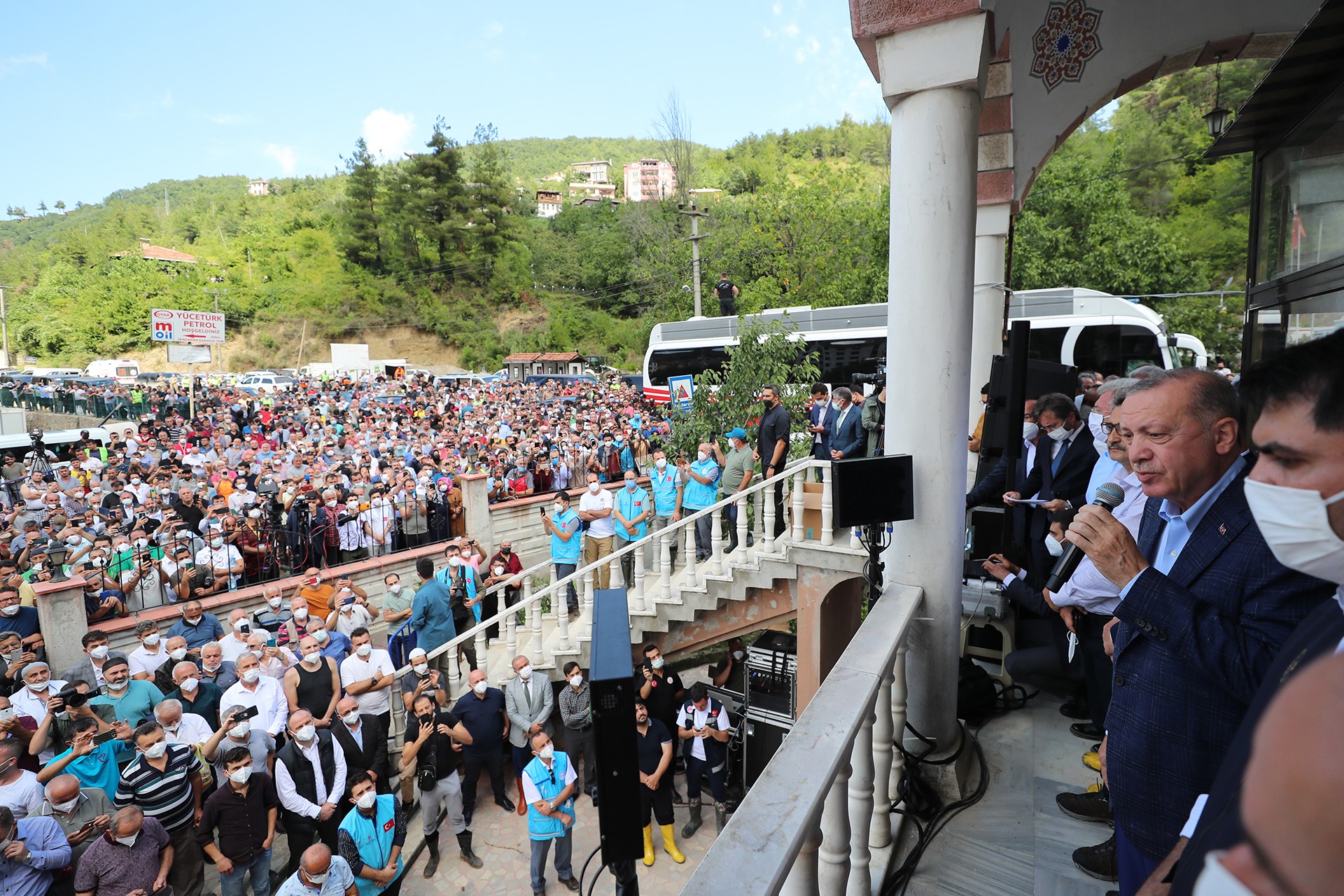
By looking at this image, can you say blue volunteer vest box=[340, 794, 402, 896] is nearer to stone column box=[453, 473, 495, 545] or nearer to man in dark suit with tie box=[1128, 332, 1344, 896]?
man in dark suit with tie box=[1128, 332, 1344, 896]

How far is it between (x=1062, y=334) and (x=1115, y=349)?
0.93 m

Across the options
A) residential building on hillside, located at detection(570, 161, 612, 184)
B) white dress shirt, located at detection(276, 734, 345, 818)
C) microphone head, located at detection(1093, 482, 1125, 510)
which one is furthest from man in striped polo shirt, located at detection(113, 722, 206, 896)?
residential building on hillside, located at detection(570, 161, 612, 184)

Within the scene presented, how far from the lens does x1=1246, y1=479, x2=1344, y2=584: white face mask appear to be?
3.40 ft

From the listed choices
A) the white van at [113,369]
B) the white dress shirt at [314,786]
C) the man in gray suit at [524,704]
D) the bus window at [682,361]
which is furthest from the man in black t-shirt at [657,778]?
the white van at [113,369]

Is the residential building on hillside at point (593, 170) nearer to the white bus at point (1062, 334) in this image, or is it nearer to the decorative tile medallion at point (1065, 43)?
the white bus at point (1062, 334)

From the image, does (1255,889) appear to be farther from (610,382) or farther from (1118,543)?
(610,382)

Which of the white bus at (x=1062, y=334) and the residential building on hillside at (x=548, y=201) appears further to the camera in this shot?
the residential building on hillside at (x=548, y=201)

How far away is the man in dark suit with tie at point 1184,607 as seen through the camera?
153 centimetres

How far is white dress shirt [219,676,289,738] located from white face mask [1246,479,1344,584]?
7205mm

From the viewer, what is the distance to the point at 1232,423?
5.61 ft

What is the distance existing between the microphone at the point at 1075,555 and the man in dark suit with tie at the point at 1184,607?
1.49ft

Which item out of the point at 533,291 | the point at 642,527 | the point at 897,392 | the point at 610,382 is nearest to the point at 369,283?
the point at 533,291

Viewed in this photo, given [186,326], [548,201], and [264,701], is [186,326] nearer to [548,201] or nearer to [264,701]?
[264,701]

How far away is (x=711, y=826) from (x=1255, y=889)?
7.87 m
